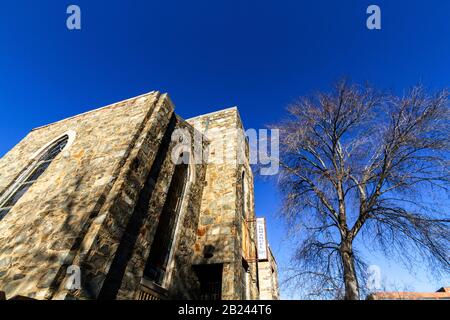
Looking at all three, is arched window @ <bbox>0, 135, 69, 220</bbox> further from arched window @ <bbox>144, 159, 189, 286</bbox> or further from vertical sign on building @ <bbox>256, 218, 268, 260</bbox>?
vertical sign on building @ <bbox>256, 218, 268, 260</bbox>

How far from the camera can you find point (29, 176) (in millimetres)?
7203

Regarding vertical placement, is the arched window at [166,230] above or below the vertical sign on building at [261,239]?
below

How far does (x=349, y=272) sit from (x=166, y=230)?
458 centimetres

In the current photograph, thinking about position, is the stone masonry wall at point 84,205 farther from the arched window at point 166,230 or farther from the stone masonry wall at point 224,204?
the stone masonry wall at point 224,204

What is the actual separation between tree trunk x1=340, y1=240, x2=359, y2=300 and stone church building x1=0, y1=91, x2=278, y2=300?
8.43 feet

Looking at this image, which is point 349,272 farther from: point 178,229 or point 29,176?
point 29,176

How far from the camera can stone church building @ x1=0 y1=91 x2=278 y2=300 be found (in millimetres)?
3707

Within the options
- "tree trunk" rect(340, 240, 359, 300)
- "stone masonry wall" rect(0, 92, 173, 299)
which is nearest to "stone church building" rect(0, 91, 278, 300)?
"stone masonry wall" rect(0, 92, 173, 299)

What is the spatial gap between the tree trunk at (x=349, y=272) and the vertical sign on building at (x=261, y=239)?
411 centimetres

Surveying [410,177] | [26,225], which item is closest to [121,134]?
[26,225]

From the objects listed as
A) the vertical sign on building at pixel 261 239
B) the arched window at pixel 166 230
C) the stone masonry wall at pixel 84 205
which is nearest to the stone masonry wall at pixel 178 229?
the arched window at pixel 166 230

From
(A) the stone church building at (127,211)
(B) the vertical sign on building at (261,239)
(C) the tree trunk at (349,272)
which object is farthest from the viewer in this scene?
(B) the vertical sign on building at (261,239)

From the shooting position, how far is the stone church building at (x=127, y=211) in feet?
12.2
